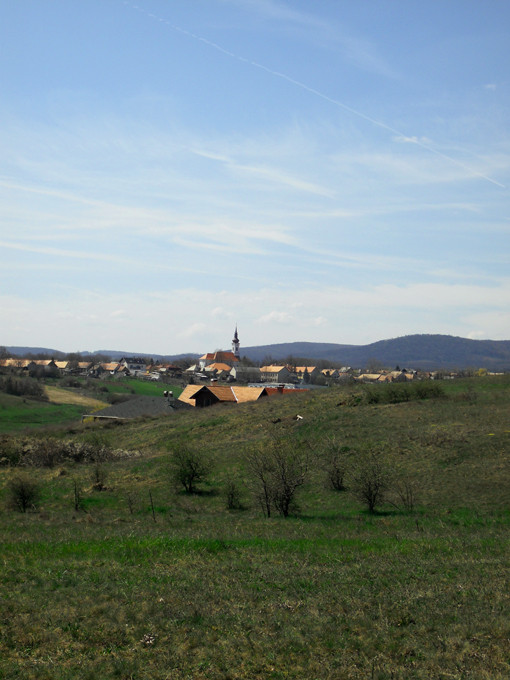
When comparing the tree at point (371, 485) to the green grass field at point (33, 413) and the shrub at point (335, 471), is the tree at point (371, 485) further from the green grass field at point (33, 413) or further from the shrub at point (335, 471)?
the green grass field at point (33, 413)

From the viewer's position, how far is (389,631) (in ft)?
30.9

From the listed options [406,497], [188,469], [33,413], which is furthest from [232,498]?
[33,413]

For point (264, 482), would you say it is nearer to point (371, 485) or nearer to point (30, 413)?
point (371, 485)

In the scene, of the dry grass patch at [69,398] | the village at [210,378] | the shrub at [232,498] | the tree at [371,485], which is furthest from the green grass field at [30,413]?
the tree at [371,485]

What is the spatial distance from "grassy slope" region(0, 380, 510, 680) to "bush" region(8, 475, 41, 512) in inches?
55.2

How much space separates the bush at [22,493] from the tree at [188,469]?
8.70 meters

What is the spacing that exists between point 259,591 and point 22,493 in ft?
57.0

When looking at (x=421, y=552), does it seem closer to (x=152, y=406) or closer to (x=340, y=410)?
(x=340, y=410)

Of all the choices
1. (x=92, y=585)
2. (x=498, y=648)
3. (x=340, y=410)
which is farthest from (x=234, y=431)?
(x=498, y=648)

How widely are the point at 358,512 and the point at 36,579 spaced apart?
53.7 feet

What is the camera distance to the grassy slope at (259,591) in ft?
27.7

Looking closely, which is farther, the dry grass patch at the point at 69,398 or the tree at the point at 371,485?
the dry grass patch at the point at 69,398

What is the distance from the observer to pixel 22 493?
83.4 ft

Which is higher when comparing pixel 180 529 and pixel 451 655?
pixel 451 655
